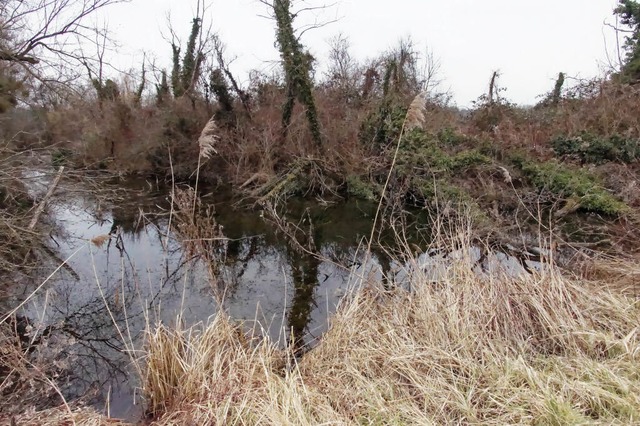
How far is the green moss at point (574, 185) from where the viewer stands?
9.20 meters

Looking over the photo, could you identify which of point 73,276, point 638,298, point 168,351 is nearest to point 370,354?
point 168,351

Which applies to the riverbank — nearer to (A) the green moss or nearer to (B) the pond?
(B) the pond

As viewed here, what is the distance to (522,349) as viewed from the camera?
3.06m

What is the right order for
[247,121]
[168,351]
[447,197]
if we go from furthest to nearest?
1. [247,121]
2. [447,197]
3. [168,351]

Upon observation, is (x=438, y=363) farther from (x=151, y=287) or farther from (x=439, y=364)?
(x=151, y=287)

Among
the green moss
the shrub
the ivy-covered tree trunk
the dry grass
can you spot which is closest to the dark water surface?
the dry grass

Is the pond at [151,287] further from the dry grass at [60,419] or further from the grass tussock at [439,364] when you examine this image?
the grass tussock at [439,364]

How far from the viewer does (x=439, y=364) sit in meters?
3.06

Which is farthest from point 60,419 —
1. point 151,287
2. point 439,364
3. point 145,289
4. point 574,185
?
point 574,185

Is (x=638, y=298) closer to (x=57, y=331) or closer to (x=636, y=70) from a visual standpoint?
(x=57, y=331)

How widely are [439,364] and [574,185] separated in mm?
8959

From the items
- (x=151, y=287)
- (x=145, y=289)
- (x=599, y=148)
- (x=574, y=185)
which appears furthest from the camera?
(x=599, y=148)

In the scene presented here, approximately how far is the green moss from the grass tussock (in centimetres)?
629

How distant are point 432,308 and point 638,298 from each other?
1933mm
